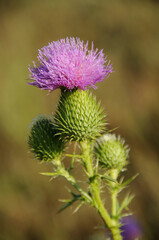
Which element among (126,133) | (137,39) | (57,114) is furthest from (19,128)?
(57,114)

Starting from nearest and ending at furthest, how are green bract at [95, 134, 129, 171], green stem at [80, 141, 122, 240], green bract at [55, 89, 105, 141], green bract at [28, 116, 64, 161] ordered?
green stem at [80, 141, 122, 240] → green bract at [55, 89, 105, 141] → green bract at [28, 116, 64, 161] → green bract at [95, 134, 129, 171]

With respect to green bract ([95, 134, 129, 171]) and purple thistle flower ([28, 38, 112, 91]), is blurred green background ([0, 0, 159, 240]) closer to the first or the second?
green bract ([95, 134, 129, 171])

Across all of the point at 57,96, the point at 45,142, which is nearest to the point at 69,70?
the point at 45,142

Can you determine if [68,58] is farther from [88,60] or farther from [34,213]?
[34,213]

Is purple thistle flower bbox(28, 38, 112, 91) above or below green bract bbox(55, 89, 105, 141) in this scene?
above

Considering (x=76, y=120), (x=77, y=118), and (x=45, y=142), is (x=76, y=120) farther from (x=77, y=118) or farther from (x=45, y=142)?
(x=45, y=142)

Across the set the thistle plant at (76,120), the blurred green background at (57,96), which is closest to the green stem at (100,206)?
the thistle plant at (76,120)

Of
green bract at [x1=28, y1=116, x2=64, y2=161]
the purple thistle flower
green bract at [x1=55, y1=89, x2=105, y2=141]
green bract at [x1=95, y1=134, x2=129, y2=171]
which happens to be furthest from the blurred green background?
the purple thistle flower
